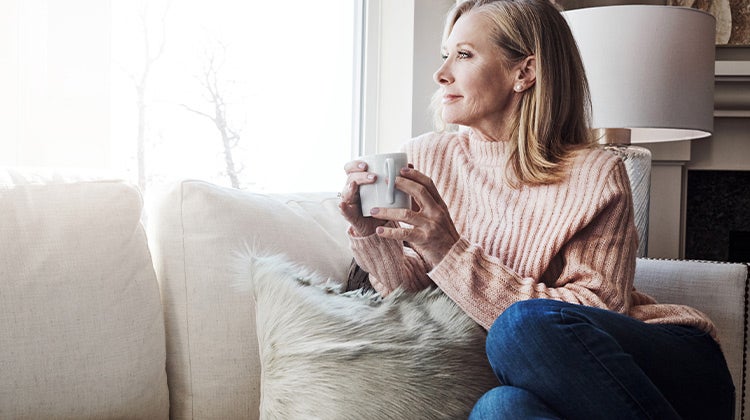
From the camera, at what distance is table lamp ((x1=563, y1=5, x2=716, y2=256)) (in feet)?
6.43

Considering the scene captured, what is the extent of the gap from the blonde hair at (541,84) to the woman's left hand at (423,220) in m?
0.26

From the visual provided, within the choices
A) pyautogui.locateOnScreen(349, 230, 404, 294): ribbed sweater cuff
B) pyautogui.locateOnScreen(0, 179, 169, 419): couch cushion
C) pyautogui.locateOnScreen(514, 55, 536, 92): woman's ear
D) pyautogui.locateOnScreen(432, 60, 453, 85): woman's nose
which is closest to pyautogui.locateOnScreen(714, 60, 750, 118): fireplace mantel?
pyautogui.locateOnScreen(514, 55, 536, 92): woman's ear

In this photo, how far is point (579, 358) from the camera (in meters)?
1.07

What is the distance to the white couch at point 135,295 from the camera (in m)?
1.17

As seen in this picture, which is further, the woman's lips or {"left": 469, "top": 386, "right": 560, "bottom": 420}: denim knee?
the woman's lips

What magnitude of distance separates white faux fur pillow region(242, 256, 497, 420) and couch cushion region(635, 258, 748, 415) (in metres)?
0.63

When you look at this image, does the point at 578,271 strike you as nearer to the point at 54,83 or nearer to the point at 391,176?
the point at 391,176

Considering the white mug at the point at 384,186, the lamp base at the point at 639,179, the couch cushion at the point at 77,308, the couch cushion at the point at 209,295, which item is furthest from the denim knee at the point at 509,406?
the lamp base at the point at 639,179

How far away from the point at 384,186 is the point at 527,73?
48 cm

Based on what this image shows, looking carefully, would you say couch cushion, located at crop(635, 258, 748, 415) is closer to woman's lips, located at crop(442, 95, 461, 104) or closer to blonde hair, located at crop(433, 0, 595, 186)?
blonde hair, located at crop(433, 0, 595, 186)

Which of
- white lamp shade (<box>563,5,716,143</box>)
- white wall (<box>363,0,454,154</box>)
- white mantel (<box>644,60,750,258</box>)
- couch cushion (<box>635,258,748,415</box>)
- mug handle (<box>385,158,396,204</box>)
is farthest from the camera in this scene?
white mantel (<box>644,60,750,258</box>)

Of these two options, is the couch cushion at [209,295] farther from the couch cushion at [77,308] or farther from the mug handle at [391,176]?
the mug handle at [391,176]

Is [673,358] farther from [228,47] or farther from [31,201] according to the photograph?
[228,47]

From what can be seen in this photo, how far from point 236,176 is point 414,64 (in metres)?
0.68
